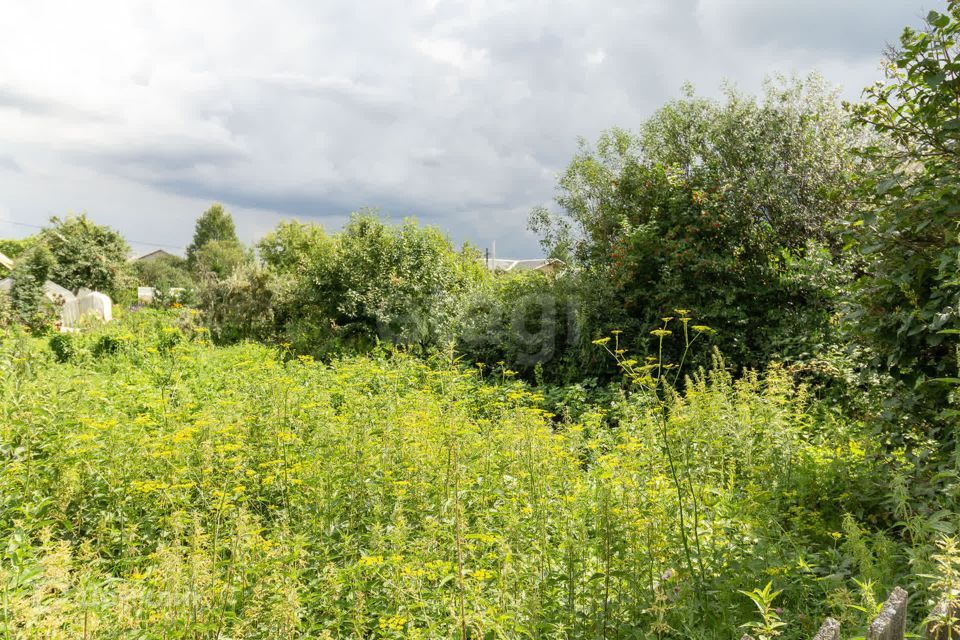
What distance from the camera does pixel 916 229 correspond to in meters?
3.27

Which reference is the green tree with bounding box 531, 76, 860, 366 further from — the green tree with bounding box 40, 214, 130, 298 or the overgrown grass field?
the green tree with bounding box 40, 214, 130, 298

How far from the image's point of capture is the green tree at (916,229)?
320 centimetres

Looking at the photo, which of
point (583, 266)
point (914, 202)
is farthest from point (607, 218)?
point (914, 202)

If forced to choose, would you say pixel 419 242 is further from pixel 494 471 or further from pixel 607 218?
pixel 494 471

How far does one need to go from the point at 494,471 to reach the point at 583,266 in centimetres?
654

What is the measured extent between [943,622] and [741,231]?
24.2 feet

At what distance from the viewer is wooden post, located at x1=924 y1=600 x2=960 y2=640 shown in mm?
1553

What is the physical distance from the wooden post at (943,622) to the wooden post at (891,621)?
71mm

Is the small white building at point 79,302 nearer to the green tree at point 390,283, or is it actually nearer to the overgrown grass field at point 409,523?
the green tree at point 390,283

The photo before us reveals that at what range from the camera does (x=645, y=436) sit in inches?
155

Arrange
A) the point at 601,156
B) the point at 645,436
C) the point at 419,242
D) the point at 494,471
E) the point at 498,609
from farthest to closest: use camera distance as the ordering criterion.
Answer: the point at 419,242
the point at 601,156
the point at 494,471
the point at 645,436
the point at 498,609

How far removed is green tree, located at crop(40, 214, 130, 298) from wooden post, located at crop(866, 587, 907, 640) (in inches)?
1077

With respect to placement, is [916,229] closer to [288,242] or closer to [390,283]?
[390,283]

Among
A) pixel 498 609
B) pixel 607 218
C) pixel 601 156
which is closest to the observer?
pixel 498 609
